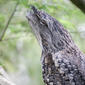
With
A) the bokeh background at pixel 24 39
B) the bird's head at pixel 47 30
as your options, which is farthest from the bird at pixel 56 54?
the bokeh background at pixel 24 39

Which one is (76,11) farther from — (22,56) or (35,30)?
(22,56)

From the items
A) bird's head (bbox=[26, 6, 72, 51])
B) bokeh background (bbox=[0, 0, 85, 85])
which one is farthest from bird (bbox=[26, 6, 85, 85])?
bokeh background (bbox=[0, 0, 85, 85])

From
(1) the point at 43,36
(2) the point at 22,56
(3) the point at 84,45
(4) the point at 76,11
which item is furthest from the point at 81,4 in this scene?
(2) the point at 22,56

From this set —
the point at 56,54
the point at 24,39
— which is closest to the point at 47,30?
the point at 56,54

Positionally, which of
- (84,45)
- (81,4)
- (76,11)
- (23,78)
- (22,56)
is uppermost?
(81,4)

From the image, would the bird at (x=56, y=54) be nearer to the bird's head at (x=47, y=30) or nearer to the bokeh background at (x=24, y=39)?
the bird's head at (x=47, y=30)

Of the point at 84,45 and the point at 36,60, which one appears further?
the point at 36,60

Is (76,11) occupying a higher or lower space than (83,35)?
higher
